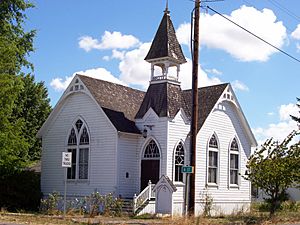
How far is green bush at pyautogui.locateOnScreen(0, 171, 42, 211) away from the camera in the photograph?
31953 millimetres

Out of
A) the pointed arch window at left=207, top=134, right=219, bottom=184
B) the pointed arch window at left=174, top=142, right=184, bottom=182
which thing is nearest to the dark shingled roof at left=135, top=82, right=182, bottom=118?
the pointed arch window at left=174, top=142, right=184, bottom=182

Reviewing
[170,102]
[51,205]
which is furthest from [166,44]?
[51,205]

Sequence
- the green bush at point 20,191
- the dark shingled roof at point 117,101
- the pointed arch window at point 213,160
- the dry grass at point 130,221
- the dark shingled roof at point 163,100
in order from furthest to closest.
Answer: the pointed arch window at point 213,160 < the green bush at point 20,191 < the dark shingled roof at point 117,101 < the dark shingled roof at point 163,100 < the dry grass at point 130,221

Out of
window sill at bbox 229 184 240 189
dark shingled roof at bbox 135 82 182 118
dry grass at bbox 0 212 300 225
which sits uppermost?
dark shingled roof at bbox 135 82 182 118

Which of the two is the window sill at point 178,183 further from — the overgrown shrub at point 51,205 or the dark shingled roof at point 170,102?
the overgrown shrub at point 51,205

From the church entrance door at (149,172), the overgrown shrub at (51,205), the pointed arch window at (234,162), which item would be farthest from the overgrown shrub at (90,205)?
the pointed arch window at (234,162)

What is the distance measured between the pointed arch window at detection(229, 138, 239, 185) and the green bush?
12.1 m

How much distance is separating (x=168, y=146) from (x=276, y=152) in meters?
5.88

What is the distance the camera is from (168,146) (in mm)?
30469

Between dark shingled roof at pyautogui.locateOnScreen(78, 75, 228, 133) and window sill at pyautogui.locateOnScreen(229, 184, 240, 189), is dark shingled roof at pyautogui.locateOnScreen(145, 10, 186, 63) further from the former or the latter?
window sill at pyautogui.locateOnScreen(229, 184, 240, 189)

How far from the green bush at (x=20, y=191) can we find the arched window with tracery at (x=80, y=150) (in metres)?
2.40

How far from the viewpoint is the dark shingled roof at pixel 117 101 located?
1247 inches

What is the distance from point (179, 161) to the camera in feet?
103

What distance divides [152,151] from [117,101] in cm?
414
